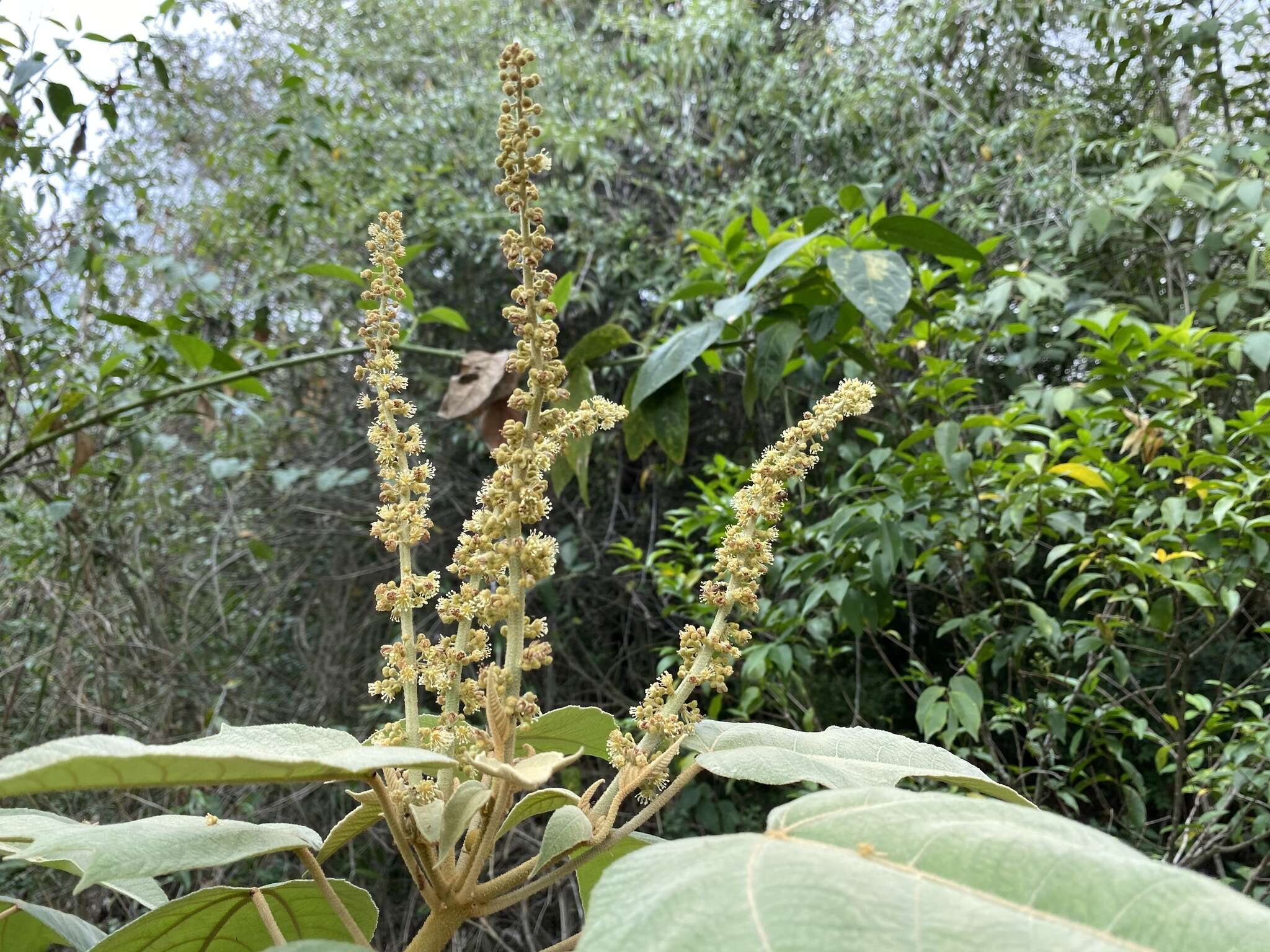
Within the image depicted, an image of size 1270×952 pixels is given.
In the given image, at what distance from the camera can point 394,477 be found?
440 mm

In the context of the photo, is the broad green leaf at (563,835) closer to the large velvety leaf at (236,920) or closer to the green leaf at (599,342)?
the large velvety leaf at (236,920)

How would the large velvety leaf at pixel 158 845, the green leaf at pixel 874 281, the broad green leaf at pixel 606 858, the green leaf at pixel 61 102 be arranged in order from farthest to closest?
the green leaf at pixel 61 102 → the green leaf at pixel 874 281 → the broad green leaf at pixel 606 858 → the large velvety leaf at pixel 158 845

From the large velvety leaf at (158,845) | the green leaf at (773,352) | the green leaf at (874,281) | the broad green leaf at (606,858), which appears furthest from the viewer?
the green leaf at (773,352)

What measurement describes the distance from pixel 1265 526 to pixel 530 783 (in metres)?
1.29

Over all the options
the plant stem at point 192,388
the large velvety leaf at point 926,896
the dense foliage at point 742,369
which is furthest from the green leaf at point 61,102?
the large velvety leaf at point 926,896

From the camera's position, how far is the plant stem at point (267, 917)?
394mm

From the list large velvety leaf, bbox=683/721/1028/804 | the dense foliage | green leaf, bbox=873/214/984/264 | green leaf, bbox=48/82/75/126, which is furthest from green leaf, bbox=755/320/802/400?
green leaf, bbox=48/82/75/126

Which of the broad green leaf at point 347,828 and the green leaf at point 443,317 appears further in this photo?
the green leaf at point 443,317

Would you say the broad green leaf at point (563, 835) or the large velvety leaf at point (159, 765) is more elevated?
the large velvety leaf at point (159, 765)

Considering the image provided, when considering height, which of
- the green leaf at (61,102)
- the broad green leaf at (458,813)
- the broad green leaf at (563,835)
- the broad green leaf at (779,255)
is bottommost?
the broad green leaf at (563,835)

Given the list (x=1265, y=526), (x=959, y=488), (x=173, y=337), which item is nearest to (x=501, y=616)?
(x=173, y=337)

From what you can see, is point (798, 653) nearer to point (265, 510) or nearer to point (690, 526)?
point (690, 526)

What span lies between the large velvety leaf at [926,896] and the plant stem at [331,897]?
0.58 ft

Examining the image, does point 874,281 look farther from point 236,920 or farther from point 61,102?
point 61,102
